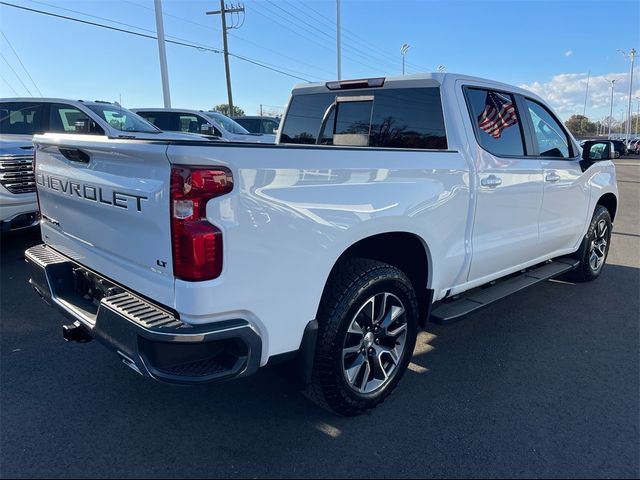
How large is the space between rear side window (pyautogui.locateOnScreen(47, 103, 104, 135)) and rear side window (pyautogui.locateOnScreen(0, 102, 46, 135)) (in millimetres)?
154

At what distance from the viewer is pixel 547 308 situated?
4699mm

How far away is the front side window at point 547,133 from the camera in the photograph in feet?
13.8

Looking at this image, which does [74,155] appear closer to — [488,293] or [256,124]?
[488,293]

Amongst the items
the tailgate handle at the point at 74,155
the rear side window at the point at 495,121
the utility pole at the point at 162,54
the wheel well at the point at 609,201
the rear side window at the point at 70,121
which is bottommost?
the wheel well at the point at 609,201

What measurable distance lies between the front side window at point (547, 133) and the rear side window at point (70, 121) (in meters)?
6.55

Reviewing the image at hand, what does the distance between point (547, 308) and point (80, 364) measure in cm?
411

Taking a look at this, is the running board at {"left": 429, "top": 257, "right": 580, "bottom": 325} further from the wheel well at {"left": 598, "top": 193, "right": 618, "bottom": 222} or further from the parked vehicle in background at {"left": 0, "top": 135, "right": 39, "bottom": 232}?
the parked vehicle in background at {"left": 0, "top": 135, "right": 39, "bottom": 232}

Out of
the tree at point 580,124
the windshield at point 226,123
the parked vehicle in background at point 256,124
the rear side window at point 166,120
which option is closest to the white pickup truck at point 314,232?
the windshield at point 226,123

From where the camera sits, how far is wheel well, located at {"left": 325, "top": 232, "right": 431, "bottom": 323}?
10.0 feet

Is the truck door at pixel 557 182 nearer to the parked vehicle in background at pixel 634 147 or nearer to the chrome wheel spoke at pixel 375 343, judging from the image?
the chrome wheel spoke at pixel 375 343

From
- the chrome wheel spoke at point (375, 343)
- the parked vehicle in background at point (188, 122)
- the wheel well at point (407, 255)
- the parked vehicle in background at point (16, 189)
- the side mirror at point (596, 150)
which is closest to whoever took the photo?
the chrome wheel spoke at point (375, 343)

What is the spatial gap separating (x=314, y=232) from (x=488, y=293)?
200 cm

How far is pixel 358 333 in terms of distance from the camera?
2795 millimetres

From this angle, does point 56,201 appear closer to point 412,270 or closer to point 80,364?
point 80,364
